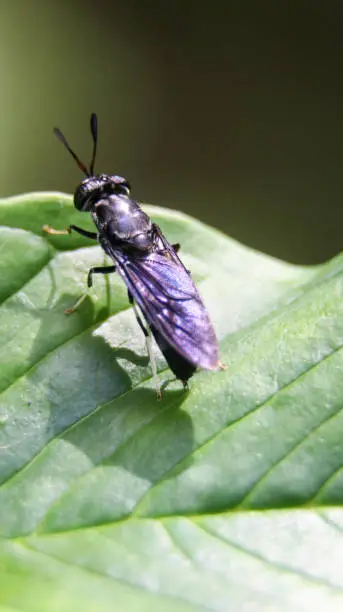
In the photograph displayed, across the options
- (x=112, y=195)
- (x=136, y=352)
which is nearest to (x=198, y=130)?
(x=112, y=195)

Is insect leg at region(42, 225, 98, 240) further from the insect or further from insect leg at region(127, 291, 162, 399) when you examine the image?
insect leg at region(127, 291, 162, 399)

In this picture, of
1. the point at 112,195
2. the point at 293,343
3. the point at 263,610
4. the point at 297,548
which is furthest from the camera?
the point at 112,195

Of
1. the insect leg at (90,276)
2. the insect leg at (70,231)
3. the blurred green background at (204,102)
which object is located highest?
the insect leg at (70,231)

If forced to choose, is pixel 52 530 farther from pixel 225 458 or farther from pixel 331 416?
pixel 331 416

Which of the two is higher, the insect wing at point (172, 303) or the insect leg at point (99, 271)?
the insect leg at point (99, 271)

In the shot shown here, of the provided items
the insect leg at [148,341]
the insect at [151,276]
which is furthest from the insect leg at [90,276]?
the insect leg at [148,341]

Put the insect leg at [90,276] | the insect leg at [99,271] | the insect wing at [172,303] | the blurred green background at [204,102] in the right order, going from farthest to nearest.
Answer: the blurred green background at [204,102] → the insect leg at [99,271] → the insect leg at [90,276] → the insect wing at [172,303]

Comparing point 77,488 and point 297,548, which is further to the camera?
point 77,488

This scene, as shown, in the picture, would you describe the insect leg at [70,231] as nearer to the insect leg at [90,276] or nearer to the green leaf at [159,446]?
the green leaf at [159,446]
